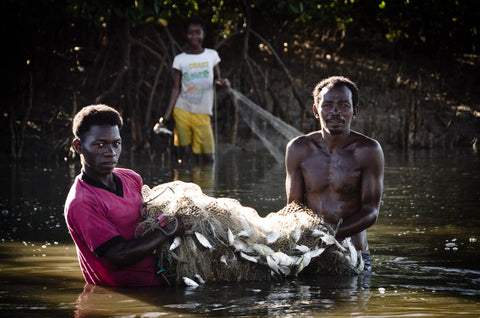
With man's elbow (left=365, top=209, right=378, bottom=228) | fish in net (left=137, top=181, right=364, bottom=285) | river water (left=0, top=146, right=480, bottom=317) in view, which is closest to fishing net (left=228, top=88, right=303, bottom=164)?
river water (left=0, top=146, right=480, bottom=317)

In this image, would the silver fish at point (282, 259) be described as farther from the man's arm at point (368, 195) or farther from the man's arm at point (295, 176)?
the man's arm at point (295, 176)

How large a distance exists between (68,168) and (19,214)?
4101 mm

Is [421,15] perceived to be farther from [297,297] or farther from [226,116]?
[297,297]

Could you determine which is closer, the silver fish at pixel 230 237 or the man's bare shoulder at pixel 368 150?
the silver fish at pixel 230 237

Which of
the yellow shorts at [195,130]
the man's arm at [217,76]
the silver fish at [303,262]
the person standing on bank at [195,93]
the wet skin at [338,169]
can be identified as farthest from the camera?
the yellow shorts at [195,130]

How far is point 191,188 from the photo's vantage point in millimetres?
4473

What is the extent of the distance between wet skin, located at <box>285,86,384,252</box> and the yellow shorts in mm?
5401

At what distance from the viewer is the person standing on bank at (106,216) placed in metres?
3.79

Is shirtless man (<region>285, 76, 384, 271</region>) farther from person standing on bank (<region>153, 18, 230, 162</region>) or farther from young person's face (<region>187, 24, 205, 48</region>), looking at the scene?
young person's face (<region>187, 24, 205, 48</region>)

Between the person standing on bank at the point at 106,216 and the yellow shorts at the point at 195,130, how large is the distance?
6.02 metres

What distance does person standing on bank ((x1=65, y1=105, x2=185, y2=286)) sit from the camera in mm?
3789

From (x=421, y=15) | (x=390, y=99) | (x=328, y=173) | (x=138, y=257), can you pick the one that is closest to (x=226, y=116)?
(x=390, y=99)

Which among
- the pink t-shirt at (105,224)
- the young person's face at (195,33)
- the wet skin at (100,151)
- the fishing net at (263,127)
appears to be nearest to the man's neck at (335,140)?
the pink t-shirt at (105,224)

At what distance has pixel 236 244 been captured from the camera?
4191mm
